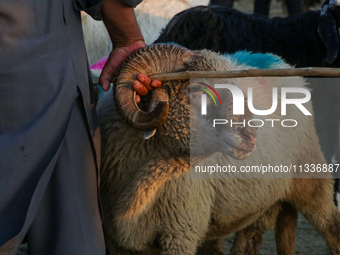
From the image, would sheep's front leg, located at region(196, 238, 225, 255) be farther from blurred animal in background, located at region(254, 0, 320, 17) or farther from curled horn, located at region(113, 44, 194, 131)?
blurred animal in background, located at region(254, 0, 320, 17)

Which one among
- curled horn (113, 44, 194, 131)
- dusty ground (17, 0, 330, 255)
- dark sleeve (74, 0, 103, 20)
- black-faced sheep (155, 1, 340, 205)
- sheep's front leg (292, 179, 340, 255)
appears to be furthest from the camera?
dusty ground (17, 0, 330, 255)

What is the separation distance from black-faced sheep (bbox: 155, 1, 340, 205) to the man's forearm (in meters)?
1.43

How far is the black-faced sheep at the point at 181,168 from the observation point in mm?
1785

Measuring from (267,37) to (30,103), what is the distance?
232 cm

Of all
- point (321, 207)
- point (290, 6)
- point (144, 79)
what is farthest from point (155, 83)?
point (290, 6)

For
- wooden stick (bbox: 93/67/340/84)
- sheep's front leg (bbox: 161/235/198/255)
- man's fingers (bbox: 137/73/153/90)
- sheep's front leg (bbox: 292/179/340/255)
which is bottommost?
sheep's front leg (bbox: 292/179/340/255)

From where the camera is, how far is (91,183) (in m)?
1.68

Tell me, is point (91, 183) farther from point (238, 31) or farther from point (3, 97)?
point (238, 31)

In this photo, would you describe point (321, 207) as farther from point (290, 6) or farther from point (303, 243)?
point (290, 6)

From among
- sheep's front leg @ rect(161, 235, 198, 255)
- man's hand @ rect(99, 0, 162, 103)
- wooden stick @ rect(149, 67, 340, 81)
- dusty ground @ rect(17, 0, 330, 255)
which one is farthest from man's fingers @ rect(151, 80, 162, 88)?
dusty ground @ rect(17, 0, 330, 255)

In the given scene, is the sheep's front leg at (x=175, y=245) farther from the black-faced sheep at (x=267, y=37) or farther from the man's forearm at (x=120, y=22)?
the black-faced sheep at (x=267, y=37)

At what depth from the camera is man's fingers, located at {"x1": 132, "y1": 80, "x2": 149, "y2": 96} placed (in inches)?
68.5

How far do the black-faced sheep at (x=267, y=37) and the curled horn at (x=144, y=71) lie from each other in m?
1.45

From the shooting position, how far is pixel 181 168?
1.94 m
